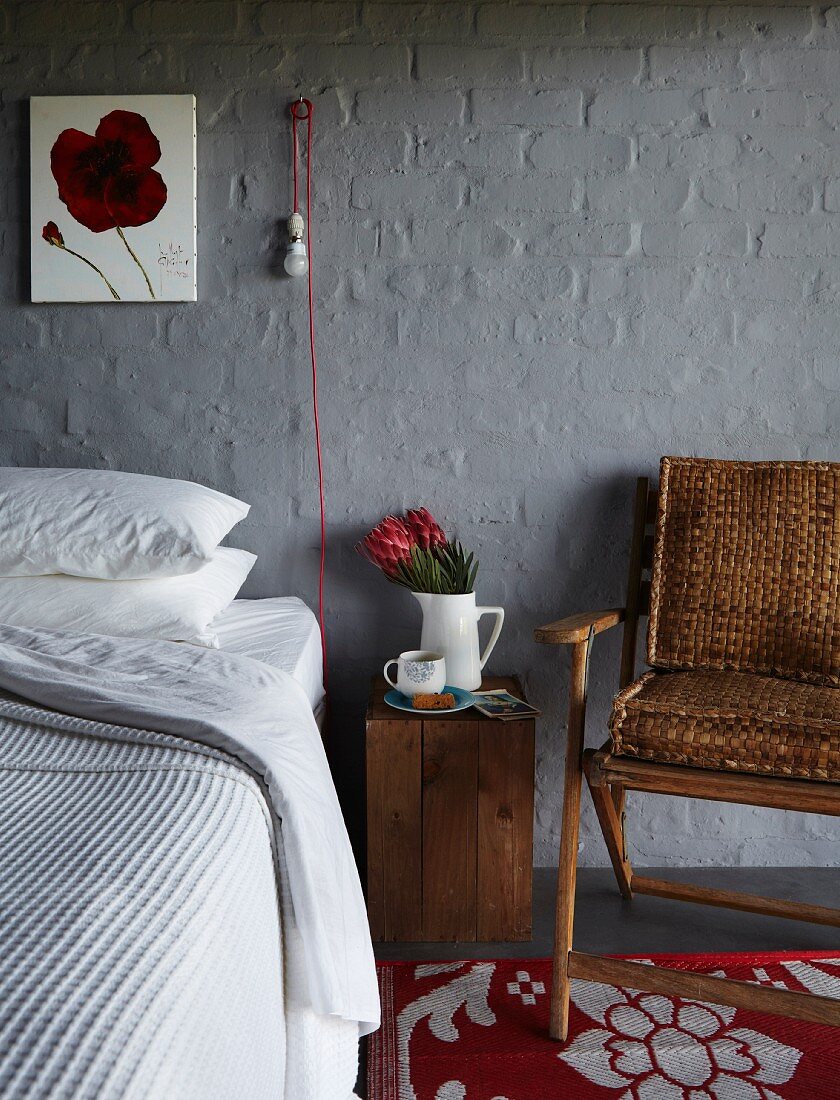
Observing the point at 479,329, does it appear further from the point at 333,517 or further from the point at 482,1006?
the point at 482,1006

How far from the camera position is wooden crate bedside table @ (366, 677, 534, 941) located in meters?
1.78

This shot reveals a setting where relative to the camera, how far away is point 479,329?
2135mm

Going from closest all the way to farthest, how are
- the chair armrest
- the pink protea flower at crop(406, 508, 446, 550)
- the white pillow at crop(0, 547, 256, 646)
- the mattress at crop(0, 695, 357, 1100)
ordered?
the mattress at crop(0, 695, 357, 1100) → the chair armrest → the white pillow at crop(0, 547, 256, 646) → the pink protea flower at crop(406, 508, 446, 550)

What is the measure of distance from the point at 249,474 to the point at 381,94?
3.13 feet

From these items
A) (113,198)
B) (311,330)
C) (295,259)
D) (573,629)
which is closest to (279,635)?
(573,629)

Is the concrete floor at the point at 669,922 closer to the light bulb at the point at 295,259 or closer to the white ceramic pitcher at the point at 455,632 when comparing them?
the white ceramic pitcher at the point at 455,632

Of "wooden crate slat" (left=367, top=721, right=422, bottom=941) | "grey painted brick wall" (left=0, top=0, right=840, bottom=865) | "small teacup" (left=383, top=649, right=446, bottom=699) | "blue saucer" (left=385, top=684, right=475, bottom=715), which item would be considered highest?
"grey painted brick wall" (left=0, top=0, right=840, bottom=865)

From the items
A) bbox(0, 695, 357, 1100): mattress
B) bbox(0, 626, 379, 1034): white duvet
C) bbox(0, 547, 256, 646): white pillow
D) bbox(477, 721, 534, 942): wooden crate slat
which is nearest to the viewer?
bbox(0, 695, 357, 1100): mattress

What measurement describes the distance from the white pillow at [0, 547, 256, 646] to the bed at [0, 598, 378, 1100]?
6.6 inches

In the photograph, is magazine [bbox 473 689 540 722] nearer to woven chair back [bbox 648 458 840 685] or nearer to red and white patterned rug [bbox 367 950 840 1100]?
woven chair back [bbox 648 458 840 685]

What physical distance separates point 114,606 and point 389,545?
2.00ft

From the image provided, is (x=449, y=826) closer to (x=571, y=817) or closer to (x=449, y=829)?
(x=449, y=829)

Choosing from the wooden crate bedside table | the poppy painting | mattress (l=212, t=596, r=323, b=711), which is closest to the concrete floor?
the wooden crate bedside table

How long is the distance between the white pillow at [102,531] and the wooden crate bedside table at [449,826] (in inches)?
20.0
